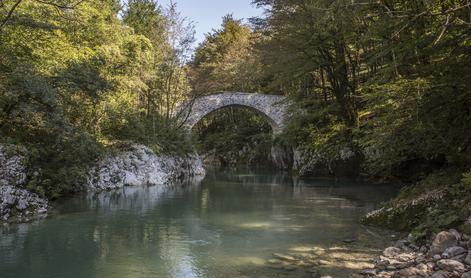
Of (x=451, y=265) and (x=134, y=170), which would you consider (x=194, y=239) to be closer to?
(x=451, y=265)

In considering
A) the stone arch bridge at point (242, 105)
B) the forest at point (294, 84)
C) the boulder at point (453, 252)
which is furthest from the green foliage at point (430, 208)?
the stone arch bridge at point (242, 105)

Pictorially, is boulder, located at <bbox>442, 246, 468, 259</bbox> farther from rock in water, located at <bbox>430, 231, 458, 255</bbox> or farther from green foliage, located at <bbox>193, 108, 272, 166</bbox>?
green foliage, located at <bbox>193, 108, 272, 166</bbox>

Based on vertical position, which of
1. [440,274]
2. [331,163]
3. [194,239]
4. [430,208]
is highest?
[331,163]

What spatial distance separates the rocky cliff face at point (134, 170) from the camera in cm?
1414

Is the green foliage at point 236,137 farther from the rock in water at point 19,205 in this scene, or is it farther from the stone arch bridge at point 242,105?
the rock in water at point 19,205

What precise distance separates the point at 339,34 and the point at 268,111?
1081 centimetres

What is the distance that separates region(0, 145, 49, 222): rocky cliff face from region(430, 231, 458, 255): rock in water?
6.88 m

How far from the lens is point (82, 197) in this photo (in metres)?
11.8

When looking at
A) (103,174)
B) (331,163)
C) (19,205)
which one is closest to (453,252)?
(19,205)

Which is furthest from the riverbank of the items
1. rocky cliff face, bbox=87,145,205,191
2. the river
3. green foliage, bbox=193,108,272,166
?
green foliage, bbox=193,108,272,166

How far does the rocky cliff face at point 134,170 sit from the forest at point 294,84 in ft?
1.61

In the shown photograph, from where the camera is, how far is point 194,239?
6.93m

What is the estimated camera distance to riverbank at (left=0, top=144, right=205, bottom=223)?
8.73 meters

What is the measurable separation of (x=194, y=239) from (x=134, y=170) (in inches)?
366
